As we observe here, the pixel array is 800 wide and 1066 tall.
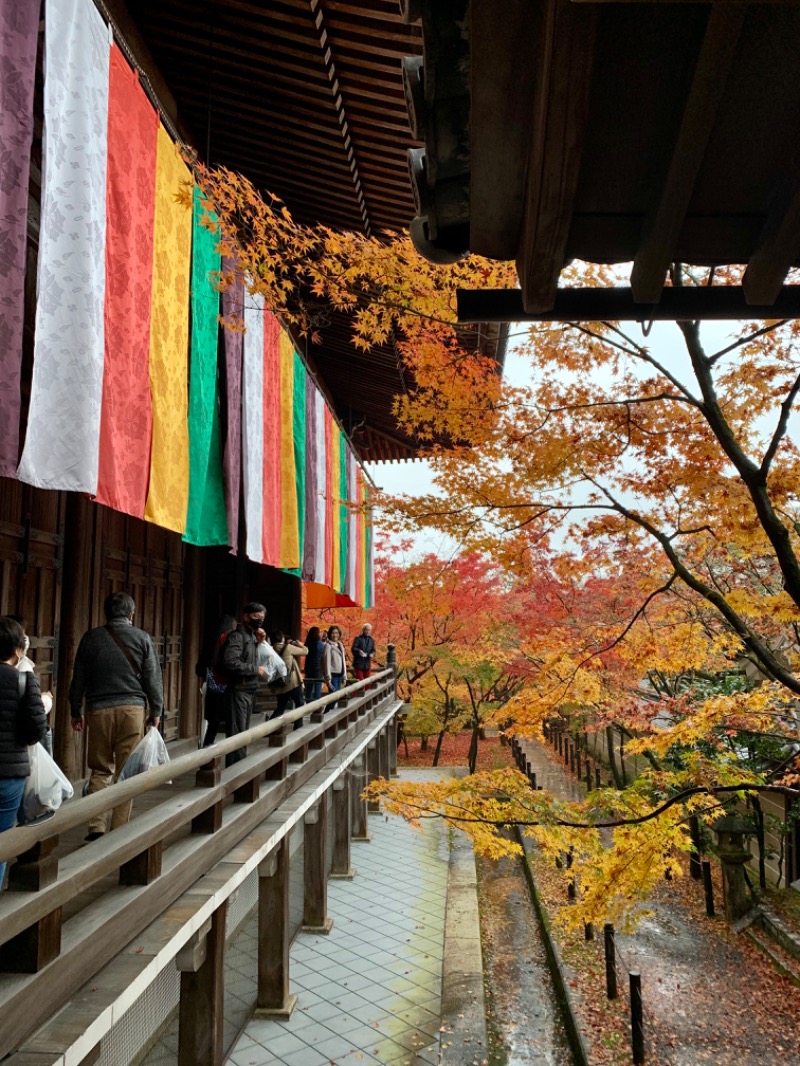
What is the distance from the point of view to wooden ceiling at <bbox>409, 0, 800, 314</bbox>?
1561mm

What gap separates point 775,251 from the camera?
2.06 metres

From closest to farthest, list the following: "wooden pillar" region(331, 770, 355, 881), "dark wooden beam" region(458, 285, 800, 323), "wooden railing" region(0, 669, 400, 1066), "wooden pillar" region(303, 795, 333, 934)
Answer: "dark wooden beam" region(458, 285, 800, 323), "wooden railing" region(0, 669, 400, 1066), "wooden pillar" region(303, 795, 333, 934), "wooden pillar" region(331, 770, 355, 881)

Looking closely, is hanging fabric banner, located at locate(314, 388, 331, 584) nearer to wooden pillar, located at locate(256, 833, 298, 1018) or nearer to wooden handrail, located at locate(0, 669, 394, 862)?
wooden pillar, located at locate(256, 833, 298, 1018)

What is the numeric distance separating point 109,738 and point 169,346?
293 cm

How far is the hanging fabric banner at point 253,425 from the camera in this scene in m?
7.50

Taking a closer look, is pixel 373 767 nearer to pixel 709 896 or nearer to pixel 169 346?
pixel 709 896

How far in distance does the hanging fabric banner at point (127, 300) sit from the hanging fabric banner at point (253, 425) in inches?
82.3

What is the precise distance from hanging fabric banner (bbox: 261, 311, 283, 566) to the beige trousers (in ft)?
10.3

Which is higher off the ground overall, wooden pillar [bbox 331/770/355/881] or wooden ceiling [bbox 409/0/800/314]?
wooden ceiling [bbox 409/0/800/314]

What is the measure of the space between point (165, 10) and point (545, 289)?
19.8 feet

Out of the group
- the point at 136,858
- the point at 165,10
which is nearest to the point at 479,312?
the point at 136,858

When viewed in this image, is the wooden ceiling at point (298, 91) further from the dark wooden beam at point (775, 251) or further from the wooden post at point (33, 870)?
the wooden post at point (33, 870)

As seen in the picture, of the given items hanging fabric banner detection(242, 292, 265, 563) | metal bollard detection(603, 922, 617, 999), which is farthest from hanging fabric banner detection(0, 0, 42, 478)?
metal bollard detection(603, 922, 617, 999)

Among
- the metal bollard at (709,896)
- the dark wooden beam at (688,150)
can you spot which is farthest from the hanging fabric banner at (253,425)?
the metal bollard at (709,896)
